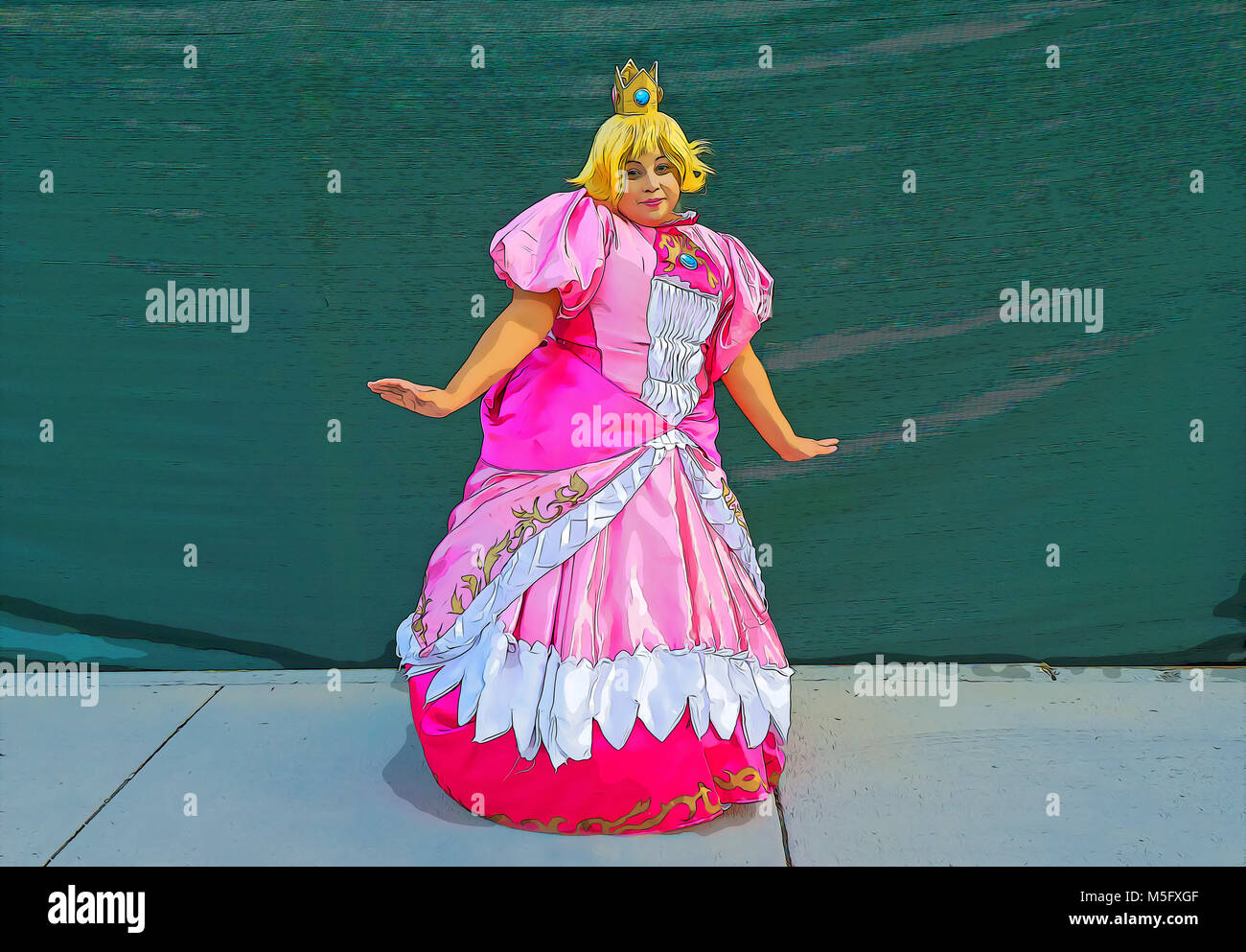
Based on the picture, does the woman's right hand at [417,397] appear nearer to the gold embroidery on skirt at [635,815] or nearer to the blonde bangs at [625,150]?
the blonde bangs at [625,150]

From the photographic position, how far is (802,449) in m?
2.82

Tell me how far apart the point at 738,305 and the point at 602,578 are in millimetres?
742

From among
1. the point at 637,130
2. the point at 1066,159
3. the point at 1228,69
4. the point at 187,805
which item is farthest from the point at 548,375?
the point at 1228,69

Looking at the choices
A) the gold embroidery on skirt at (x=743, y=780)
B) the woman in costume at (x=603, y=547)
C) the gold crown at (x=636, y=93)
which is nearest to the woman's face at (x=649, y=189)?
the woman in costume at (x=603, y=547)

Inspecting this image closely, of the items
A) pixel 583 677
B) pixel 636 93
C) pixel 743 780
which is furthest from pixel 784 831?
pixel 636 93

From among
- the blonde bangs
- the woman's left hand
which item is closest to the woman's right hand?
the blonde bangs

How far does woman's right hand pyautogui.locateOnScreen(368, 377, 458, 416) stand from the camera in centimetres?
227

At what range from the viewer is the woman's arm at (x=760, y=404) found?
2.75 meters

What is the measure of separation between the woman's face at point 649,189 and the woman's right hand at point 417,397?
2.04 feet

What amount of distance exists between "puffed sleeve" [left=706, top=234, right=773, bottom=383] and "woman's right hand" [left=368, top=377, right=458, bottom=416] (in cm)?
70

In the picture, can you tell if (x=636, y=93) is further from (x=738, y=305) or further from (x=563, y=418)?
(x=563, y=418)

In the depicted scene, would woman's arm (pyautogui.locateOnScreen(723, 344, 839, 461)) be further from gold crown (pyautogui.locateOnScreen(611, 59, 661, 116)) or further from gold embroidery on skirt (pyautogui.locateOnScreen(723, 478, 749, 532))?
gold crown (pyautogui.locateOnScreen(611, 59, 661, 116))

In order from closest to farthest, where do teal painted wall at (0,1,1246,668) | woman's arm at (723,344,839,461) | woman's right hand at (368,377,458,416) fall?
woman's right hand at (368,377,458,416) < woman's arm at (723,344,839,461) < teal painted wall at (0,1,1246,668)

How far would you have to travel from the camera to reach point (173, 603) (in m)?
3.55
